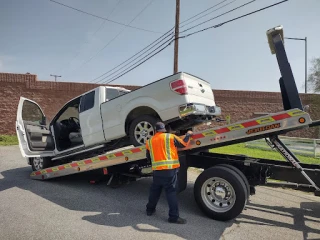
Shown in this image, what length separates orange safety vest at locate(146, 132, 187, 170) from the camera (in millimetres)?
4375

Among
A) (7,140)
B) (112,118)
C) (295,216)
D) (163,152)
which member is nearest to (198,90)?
(163,152)

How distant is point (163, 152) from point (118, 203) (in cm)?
158

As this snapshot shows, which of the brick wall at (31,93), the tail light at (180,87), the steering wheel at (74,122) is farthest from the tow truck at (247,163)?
the brick wall at (31,93)

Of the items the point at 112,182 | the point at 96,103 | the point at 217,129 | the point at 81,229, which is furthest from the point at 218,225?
the point at 96,103

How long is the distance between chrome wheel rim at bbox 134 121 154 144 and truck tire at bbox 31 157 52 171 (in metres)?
3.10

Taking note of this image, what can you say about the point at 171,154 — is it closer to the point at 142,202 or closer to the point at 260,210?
the point at 142,202

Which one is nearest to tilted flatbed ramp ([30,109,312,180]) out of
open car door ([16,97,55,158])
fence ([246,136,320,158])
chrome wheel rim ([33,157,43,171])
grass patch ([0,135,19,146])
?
open car door ([16,97,55,158])

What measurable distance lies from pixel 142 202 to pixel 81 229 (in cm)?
156

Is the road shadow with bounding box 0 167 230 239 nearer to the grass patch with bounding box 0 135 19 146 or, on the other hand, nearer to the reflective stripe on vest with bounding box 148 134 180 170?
the reflective stripe on vest with bounding box 148 134 180 170

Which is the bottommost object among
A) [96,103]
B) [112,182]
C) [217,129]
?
[112,182]

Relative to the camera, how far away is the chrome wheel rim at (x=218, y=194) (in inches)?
173

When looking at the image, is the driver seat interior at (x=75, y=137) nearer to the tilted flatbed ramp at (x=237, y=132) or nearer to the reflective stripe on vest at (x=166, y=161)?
the tilted flatbed ramp at (x=237, y=132)

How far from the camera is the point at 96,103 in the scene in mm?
6281

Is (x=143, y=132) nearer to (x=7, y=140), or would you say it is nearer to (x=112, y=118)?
(x=112, y=118)
